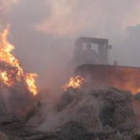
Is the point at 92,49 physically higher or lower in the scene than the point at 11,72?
higher

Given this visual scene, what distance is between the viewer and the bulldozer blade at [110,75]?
37094mm

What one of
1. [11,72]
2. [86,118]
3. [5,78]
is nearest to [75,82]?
[11,72]

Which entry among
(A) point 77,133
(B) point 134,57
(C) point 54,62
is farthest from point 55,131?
(B) point 134,57

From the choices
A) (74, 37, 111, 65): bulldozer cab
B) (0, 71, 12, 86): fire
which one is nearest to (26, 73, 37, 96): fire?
(0, 71, 12, 86): fire

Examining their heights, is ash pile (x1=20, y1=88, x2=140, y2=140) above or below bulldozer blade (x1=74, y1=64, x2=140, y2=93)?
below

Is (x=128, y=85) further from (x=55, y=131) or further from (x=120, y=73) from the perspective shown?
(x=55, y=131)

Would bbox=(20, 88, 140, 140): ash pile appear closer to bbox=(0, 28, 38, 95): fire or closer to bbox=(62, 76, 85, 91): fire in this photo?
bbox=(0, 28, 38, 95): fire

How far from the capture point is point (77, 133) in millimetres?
21719

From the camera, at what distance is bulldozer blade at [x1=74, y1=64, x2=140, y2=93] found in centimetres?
3709

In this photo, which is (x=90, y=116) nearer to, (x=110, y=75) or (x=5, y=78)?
(x=5, y=78)

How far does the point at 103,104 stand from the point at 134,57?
28535 mm

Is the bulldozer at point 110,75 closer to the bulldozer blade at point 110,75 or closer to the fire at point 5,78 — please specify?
the bulldozer blade at point 110,75

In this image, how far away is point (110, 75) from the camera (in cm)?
3784

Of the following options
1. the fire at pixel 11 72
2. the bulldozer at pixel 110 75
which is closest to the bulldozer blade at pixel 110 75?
the bulldozer at pixel 110 75
